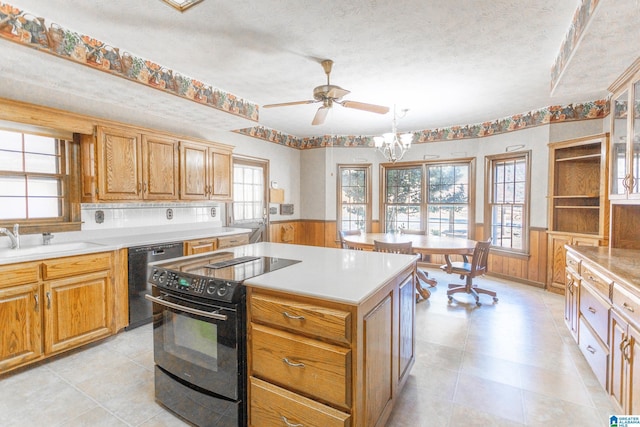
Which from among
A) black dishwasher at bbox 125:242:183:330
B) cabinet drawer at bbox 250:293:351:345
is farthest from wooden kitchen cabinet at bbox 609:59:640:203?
black dishwasher at bbox 125:242:183:330

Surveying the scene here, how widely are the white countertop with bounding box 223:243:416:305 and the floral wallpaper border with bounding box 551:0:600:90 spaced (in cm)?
185

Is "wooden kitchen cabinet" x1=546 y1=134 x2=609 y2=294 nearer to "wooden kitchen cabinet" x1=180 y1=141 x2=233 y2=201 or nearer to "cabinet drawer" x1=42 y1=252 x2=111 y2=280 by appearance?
"wooden kitchen cabinet" x1=180 y1=141 x2=233 y2=201

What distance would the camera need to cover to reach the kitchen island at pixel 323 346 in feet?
4.58

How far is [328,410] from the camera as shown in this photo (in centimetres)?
144

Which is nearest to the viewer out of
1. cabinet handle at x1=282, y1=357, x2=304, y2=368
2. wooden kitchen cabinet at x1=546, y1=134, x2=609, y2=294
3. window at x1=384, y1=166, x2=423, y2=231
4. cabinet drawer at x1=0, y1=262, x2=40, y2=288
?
cabinet handle at x1=282, y1=357, x2=304, y2=368

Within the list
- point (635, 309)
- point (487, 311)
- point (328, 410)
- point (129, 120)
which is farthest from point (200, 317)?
point (487, 311)

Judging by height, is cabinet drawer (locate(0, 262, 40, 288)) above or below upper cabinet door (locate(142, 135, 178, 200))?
below

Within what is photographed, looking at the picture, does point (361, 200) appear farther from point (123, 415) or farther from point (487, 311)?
point (123, 415)

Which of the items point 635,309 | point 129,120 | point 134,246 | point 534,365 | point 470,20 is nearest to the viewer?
point 635,309

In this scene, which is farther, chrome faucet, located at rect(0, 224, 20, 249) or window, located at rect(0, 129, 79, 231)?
window, located at rect(0, 129, 79, 231)

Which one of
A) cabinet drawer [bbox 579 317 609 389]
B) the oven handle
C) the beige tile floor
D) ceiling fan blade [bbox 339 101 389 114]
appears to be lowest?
the beige tile floor

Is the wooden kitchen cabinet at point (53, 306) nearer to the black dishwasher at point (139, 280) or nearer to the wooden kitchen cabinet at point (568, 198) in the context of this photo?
the black dishwasher at point (139, 280)

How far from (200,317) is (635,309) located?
2309mm

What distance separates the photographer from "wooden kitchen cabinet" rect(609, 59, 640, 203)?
7.85 feet
